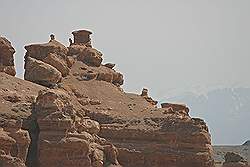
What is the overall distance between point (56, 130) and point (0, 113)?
11.6ft

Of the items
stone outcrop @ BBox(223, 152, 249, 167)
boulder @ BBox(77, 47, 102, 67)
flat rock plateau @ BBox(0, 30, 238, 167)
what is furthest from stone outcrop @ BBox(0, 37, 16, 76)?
stone outcrop @ BBox(223, 152, 249, 167)

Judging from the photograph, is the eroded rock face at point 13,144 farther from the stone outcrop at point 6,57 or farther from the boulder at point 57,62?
the boulder at point 57,62

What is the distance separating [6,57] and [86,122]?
34.9 ft

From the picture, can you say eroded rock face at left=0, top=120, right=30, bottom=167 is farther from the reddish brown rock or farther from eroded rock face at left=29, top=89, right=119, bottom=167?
the reddish brown rock

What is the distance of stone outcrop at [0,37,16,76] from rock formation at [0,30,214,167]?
135 centimetres

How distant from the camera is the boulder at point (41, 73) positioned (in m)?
40.2

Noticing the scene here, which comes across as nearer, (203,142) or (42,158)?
(42,158)

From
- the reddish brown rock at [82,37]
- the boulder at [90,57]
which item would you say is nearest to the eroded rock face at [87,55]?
the boulder at [90,57]

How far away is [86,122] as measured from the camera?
A: 33438 mm

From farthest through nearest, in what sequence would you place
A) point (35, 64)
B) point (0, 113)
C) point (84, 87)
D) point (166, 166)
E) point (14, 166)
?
point (84, 87)
point (35, 64)
point (166, 166)
point (0, 113)
point (14, 166)

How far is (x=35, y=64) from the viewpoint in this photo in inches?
1587

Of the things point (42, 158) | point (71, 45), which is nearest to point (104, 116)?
point (42, 158)

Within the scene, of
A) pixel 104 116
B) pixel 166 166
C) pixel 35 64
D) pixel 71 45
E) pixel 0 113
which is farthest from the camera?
pixel 71 45

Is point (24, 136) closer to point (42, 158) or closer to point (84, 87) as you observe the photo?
point (42, 158)
